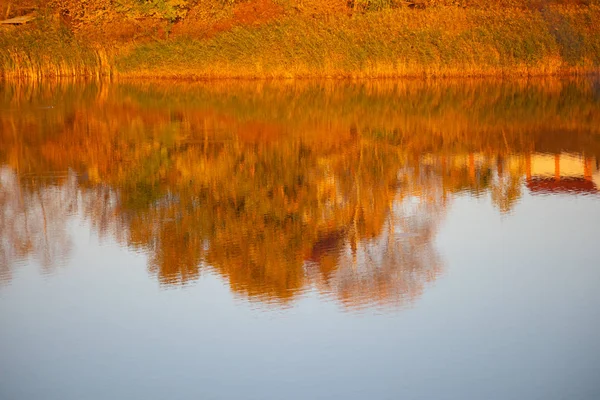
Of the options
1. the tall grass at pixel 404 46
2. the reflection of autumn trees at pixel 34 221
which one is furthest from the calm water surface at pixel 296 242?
the tall grass at pixel 404 46

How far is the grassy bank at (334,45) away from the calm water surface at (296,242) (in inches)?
302

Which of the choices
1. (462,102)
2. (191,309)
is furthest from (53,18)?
(191,309)

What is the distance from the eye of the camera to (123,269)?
9.47 meters

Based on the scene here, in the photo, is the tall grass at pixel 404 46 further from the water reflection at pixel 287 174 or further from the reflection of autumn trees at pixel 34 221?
the reflection of autumn trees at pixel 34 221

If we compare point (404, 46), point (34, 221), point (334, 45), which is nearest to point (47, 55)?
point (334, 45)

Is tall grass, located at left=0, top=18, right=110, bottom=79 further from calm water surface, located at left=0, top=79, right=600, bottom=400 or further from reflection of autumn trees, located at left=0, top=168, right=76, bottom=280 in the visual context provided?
reflection of autumn trees, located at left=0, top=168, right=76, bottom=280

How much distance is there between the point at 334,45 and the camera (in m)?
29.3

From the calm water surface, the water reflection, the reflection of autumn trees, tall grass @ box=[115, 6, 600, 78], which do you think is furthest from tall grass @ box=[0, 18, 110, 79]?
the reflection of autumn trees

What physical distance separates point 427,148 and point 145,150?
4458 millimetres

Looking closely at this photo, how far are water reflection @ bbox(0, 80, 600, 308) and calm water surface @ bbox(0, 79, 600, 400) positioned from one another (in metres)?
0.05

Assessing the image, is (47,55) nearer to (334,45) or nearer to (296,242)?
(334,45)

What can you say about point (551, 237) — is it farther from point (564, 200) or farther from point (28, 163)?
point (28, 163)

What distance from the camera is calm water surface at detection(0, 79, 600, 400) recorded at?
6707 mm

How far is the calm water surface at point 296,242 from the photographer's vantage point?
6.71 meters
